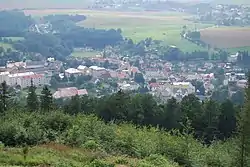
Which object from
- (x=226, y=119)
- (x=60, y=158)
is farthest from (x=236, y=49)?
(x=60, y=158)

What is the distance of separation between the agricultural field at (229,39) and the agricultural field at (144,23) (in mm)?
3066

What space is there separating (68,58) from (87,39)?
38.7 ft

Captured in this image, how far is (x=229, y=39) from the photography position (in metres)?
78.0

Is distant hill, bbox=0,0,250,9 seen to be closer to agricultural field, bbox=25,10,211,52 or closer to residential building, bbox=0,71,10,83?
agricultural field, bbox=25,10,211,52

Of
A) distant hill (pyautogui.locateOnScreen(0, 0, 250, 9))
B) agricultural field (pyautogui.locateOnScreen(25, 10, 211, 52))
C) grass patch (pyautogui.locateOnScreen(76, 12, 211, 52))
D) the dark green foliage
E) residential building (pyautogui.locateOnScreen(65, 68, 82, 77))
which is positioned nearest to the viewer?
the dark green foliage

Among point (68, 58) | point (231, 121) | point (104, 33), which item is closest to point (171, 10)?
point (104, 33)

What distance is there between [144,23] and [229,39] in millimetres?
24911

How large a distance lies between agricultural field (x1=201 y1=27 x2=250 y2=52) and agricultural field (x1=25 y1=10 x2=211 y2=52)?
3066mm

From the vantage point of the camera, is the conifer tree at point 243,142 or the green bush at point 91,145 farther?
the green bush at point 91,145

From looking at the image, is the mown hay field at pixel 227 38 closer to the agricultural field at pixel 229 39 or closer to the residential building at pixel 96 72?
the agricultural field at pixel 229 39

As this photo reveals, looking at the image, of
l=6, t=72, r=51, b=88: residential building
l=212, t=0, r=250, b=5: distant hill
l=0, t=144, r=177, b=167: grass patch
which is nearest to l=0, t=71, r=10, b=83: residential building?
l=6, t=72, r=51, b=88: residential building

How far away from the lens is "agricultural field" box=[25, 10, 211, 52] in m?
84.8

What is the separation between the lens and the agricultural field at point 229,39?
75.2 m

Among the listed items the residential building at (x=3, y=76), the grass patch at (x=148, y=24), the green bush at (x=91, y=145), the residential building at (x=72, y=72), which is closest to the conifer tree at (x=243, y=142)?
the green bush at (x=91, y=145)
